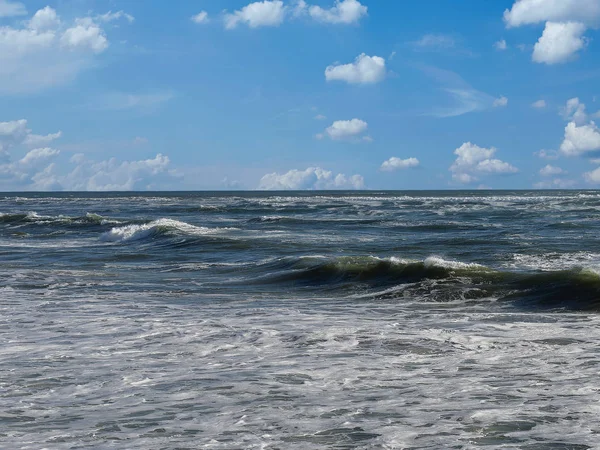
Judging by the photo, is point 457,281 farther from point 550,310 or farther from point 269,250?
point 269,250

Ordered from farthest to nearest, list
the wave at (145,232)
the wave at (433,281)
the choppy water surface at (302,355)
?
the wave at (145,232)
the wave at (433,281)
the choppy water surface at (302,355)

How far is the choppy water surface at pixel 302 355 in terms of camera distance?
5457 millimetres

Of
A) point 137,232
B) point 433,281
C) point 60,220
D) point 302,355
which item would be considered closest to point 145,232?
point 137,232

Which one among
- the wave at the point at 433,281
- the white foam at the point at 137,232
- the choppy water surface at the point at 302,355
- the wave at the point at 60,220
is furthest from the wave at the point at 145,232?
the wave at the point at 433,281

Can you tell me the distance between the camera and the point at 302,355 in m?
8.03

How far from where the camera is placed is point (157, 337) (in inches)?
357

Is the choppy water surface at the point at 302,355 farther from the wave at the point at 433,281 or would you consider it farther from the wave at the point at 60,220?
the wave at the point at 60,220

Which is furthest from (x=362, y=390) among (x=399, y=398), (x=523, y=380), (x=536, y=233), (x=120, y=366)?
(x=536, y=233)

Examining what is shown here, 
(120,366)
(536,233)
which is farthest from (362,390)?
(536,233)

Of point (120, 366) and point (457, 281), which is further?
point (457, 281)

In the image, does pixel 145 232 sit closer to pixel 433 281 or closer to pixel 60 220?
pixel 60 220

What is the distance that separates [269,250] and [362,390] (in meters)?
15.8

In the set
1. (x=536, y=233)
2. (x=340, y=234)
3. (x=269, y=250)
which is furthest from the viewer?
(x=340, y=234)

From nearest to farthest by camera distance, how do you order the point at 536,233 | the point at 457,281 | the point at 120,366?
the point at 120,366
the point at 457,281
the point at 536,233
